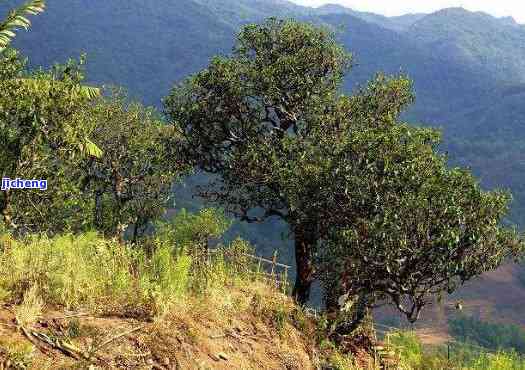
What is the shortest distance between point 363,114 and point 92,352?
18981 millimetres

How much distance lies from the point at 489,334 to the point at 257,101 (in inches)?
4565

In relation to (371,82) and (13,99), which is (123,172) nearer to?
(13,99)

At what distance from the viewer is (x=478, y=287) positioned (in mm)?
180750

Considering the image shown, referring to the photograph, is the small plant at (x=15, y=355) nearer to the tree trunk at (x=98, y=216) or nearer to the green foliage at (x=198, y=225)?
the tree trunk at (x=98, y=216)

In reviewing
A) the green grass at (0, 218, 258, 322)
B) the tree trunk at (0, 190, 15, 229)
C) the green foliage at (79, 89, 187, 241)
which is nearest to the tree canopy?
the green grass at (0, 218, 258, 322)

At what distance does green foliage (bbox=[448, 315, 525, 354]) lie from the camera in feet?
390

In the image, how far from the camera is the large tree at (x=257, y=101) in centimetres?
2416

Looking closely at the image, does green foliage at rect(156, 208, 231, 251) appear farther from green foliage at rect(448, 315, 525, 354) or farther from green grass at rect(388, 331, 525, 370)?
green foliage at rect(448, 315, 525, 354)

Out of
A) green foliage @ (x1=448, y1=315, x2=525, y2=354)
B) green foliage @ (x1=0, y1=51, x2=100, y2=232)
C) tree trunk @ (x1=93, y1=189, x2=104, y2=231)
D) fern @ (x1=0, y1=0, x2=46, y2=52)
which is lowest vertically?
green foliage @ (x1=448, y1=315, x2=525, y2=354)

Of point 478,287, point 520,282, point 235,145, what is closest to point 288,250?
point 478,287

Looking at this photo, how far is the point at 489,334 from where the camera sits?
122000mm

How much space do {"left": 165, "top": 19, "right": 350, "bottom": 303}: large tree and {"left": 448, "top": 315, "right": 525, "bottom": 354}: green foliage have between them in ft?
351

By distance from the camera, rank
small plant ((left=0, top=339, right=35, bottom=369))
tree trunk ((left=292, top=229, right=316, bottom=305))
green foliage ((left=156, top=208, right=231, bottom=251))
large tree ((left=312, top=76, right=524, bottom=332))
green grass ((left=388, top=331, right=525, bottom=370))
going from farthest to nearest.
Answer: green foliage ((left=156, top=208, right=231, bottom=251)) < tree trunk ((left=292, top=229, right=316, bottom=305)) < large tree ((left=312, top=76, right=524, bottom=332)) < green grass ((left=388, top=331, right=525, bottom=370)) < small plant ((left=0, top=339, right=35, bottom=369))

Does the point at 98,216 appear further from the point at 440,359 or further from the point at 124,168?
the point at 440,359
